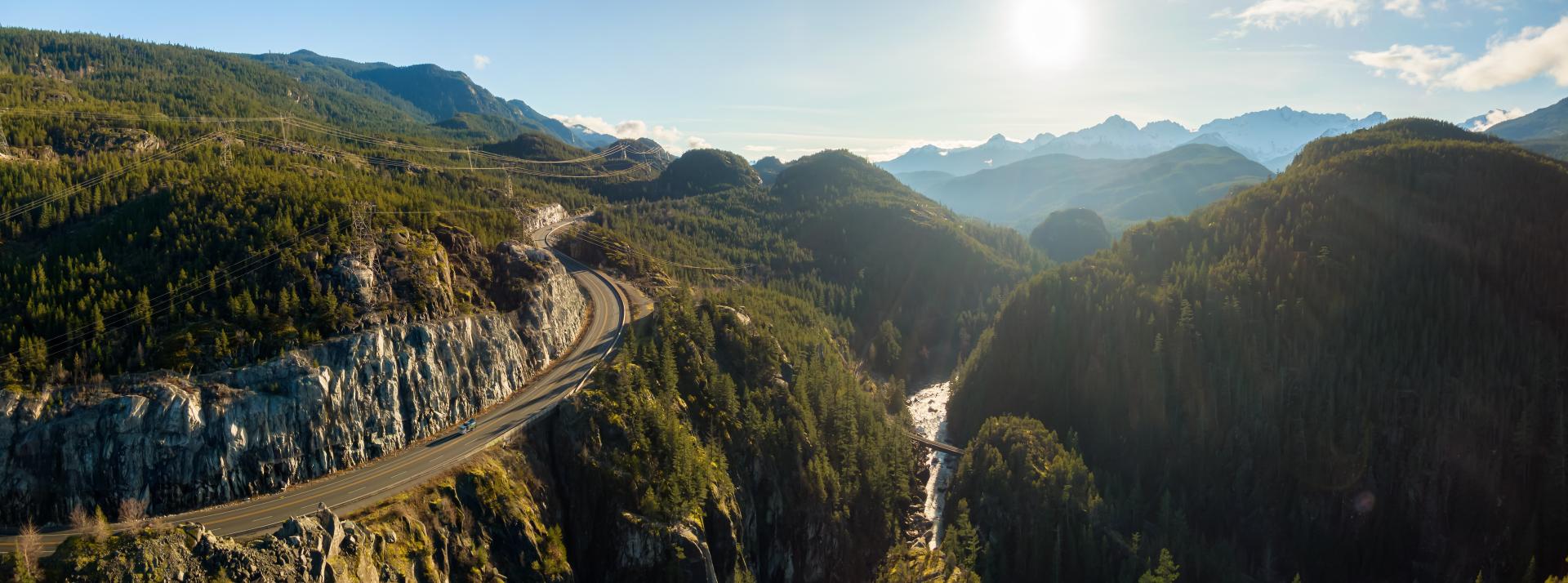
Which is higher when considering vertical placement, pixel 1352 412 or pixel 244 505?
pixel 244 505

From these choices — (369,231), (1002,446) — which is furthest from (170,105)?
(1002,446)

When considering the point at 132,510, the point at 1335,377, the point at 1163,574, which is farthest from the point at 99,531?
the point at 1335,377

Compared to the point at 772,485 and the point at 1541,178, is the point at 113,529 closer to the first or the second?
the point at 772,485

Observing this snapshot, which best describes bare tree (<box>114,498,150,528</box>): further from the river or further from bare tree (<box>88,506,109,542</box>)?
the river

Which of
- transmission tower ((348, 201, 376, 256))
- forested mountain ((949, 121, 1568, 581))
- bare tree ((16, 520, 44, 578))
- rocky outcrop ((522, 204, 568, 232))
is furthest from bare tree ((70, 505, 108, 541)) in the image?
forested mountain ((949, 121, 1568, 581))

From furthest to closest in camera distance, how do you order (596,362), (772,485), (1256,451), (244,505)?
(1256,451) < (772,485) < (596,362) < (244,505)

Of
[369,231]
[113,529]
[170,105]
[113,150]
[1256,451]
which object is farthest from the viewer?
[170,105]
